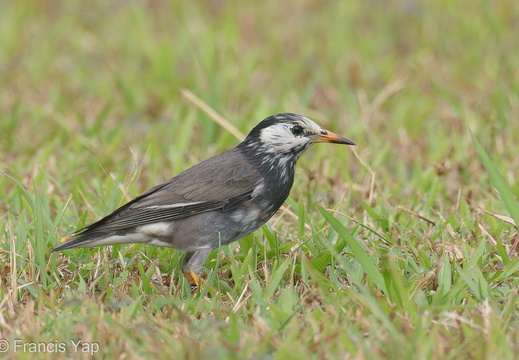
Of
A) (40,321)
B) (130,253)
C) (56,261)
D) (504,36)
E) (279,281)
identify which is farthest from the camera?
(504,36)

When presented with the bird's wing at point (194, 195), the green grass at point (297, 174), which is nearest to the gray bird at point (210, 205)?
the bird's wing at point (194, 195)

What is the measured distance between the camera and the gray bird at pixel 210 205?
4.74 m

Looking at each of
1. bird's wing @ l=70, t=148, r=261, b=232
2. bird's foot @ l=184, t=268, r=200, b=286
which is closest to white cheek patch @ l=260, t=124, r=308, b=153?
bird's wing @ l=70, t=148, r=261, b=232

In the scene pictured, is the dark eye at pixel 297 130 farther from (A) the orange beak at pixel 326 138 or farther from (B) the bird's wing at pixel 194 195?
(B) the bird's wing at pixel 194 195

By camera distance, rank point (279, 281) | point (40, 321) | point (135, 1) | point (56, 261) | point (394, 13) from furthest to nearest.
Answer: point (135, 1) < point (394, 13) < point (56, 261) < point (279, 281) < point (40, 321)

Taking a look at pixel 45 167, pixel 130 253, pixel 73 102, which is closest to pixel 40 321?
pixel 130 253

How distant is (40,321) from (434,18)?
782cm

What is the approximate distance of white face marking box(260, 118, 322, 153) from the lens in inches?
204

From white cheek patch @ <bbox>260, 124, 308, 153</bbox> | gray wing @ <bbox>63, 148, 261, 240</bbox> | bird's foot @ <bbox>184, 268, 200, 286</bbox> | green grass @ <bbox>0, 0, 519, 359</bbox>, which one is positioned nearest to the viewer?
green grass @ <bbox>0, 0, 519, 359</bbox>

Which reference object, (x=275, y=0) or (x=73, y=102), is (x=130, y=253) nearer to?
(x=73, y=102)

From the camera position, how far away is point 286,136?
5207 mm

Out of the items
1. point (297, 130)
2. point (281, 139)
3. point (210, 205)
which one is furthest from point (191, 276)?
point (297, 130)

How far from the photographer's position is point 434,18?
34.1 feet

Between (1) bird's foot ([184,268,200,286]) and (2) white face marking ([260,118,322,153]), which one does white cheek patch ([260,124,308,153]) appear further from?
(1) bird's foot ([184,268,200,286])
